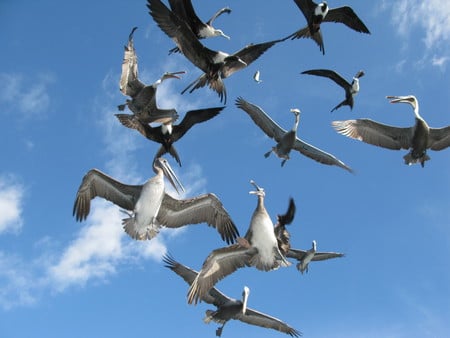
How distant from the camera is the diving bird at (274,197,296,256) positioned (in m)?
17.5

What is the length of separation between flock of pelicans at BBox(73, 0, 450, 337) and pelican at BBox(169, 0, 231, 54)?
29mm

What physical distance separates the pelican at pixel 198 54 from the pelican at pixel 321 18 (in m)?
1.84

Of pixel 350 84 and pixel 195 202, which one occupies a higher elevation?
pixel 350 84

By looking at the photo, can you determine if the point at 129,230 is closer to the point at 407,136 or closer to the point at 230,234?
Result: the point at 230,234

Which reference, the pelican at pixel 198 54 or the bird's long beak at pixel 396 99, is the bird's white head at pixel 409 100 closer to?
the bird's long beak at pixel 396 99

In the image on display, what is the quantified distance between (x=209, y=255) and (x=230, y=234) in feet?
6.77

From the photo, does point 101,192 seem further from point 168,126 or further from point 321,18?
point 321,18

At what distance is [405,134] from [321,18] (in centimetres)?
470

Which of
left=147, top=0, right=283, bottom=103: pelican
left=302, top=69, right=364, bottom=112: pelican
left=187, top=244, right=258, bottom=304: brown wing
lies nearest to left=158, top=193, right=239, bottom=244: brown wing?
left=187, top=244, right=258, bottom=304: brown wing

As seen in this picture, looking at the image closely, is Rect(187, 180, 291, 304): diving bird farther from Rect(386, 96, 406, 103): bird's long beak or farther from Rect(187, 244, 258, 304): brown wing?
Rect(386, 96, 406, 103): bird's long beak


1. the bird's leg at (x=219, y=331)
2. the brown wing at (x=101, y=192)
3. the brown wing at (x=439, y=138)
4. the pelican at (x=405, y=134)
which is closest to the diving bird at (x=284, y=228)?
the bird's leg at (x=219, y=331)

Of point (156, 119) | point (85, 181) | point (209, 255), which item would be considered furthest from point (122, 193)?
point (209, 255)

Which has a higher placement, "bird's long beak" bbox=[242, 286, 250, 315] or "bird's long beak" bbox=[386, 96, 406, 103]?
"bird's long beak" bbox=[386, 96, 406, 103]

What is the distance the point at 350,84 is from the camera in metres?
19.6
